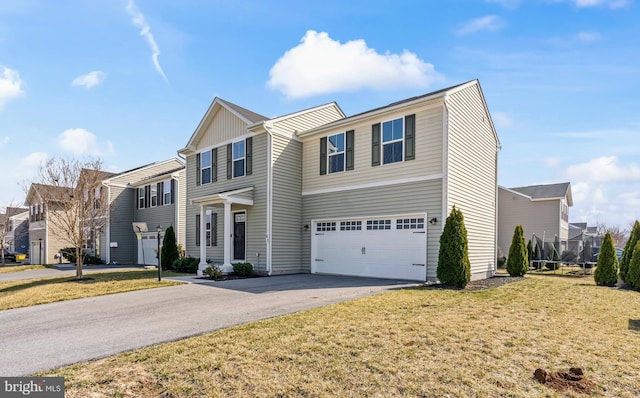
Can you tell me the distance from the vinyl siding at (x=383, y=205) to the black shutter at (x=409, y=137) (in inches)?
40.9

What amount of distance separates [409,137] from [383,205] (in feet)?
8.42

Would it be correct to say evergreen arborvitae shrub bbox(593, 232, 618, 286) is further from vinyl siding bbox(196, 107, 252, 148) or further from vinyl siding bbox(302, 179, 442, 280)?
vinyl siding bbox(196, 107, 252, 148)

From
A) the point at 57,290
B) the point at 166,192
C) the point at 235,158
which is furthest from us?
the point at 166,192

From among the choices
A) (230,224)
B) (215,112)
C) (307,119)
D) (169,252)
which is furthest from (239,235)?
(215,112)

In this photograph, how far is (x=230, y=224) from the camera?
53.5ft

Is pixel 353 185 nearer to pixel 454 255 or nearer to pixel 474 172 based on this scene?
pixel 474 172

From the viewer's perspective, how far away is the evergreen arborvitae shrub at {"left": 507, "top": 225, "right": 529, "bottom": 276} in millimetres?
14805

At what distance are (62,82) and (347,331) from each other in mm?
11878

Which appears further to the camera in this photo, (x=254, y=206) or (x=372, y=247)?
(x=254, y=206)

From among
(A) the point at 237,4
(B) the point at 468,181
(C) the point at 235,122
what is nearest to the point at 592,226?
(B) the point at 468,181

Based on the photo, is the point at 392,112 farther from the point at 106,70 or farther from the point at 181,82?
the point at 106,70

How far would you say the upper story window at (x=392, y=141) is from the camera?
1317 centimetres

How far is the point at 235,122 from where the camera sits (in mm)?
16938

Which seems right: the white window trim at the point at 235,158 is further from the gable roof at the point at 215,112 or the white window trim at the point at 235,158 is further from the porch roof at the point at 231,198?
the porch roof at the point at 231,198
